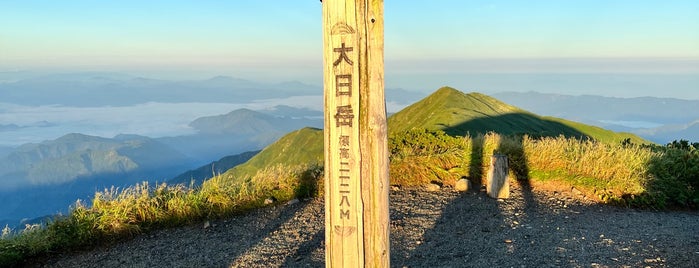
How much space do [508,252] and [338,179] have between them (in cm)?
377

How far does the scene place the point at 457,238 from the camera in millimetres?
7477

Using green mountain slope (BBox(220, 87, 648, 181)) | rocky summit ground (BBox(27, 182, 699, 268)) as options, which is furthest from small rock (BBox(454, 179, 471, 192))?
green mountain slope (BBox(220, 87, 648, 181))

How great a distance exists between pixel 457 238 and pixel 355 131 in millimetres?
4240

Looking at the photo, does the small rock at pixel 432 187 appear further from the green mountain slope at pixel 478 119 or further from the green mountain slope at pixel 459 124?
the green mountain slope at pixel 478 119

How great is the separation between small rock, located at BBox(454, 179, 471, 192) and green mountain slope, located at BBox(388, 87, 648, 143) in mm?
7508

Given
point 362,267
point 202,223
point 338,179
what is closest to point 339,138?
point 338,179

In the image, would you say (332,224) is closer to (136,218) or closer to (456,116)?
(136,218)

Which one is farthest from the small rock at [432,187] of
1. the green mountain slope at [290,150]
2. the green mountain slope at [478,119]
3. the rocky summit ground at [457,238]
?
the green mountain slope at [290,150]

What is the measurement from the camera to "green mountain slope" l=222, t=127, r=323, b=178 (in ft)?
128

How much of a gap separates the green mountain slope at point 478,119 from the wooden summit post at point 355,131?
1400 cm

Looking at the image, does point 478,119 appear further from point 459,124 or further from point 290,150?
point 290,150

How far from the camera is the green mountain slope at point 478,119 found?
20953 millimetres

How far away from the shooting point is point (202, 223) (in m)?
8.54

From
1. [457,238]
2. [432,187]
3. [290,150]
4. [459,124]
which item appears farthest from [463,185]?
[290,150]
